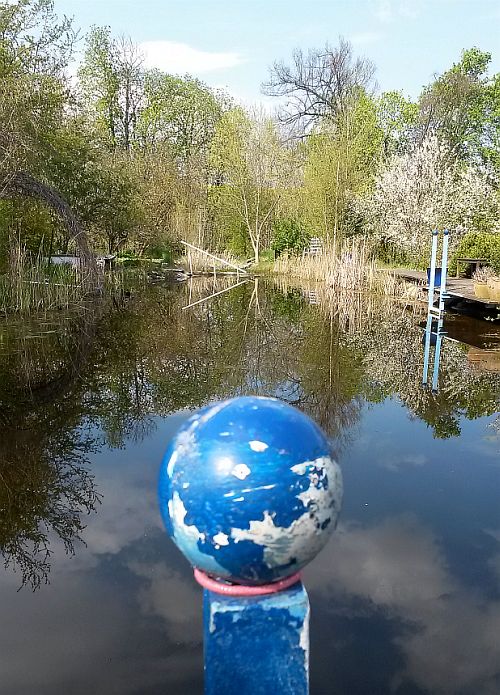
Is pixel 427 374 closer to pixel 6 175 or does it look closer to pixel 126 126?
pixel 6 175

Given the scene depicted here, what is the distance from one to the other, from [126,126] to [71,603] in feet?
139

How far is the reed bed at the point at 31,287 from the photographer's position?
14297mm

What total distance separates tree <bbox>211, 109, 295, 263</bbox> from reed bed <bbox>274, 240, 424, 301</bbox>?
8517 mm

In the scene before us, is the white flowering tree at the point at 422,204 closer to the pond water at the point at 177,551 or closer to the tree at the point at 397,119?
the tree at the point at 397,119

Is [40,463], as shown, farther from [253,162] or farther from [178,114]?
[178,114]

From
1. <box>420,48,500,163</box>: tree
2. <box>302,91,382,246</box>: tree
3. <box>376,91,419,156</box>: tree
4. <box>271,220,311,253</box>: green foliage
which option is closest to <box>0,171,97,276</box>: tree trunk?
<box>302,91,382,246</box>: tree

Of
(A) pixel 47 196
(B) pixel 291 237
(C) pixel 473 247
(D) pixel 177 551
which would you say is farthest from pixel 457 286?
(D) pixel 177 551

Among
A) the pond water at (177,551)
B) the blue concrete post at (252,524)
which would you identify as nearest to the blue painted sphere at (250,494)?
the blue concrete post at (252,524)

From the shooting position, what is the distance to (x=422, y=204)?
25578 mm

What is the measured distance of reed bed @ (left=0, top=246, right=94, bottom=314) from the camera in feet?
46.9

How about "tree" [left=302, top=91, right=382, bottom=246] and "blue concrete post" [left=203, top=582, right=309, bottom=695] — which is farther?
"tree" [left=302, top=91, right=382, bottom=246]

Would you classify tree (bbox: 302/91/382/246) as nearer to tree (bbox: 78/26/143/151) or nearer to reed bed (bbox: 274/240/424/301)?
reed bed (bbox: 274/240/424/301)

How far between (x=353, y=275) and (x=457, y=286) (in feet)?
13.5

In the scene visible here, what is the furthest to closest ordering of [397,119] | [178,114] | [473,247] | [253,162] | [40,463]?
[178,114], [397,119], [253,162], [473,247], [40,463]
